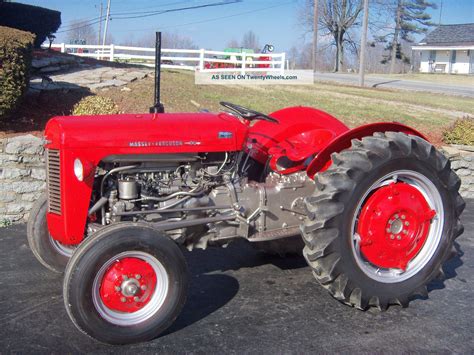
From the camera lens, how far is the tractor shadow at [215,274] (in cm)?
384

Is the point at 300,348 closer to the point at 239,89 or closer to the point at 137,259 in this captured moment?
the point at 137,259

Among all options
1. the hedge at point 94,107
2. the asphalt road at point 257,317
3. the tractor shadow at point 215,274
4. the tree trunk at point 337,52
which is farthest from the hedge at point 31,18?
the tree trunk at point 337,52

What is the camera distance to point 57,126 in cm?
362

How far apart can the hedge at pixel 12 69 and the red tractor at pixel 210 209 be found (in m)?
3.15

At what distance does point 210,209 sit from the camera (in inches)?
155

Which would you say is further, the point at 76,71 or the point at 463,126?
the point at 76,71

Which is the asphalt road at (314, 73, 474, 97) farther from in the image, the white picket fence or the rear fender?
the rear fender

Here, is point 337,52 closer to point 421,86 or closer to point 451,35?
point 451,35

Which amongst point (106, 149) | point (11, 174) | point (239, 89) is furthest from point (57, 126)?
point (239, 89)

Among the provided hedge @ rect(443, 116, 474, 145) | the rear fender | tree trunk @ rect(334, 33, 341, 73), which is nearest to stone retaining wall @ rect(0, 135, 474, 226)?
the rear fender

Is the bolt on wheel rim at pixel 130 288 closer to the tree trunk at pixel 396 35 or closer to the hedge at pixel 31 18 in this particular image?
the hedge at pixel 31 18

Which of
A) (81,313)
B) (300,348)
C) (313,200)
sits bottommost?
(300,348)

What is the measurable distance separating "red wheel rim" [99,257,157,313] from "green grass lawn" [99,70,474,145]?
20.5 ft

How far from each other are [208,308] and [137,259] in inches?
30.1
